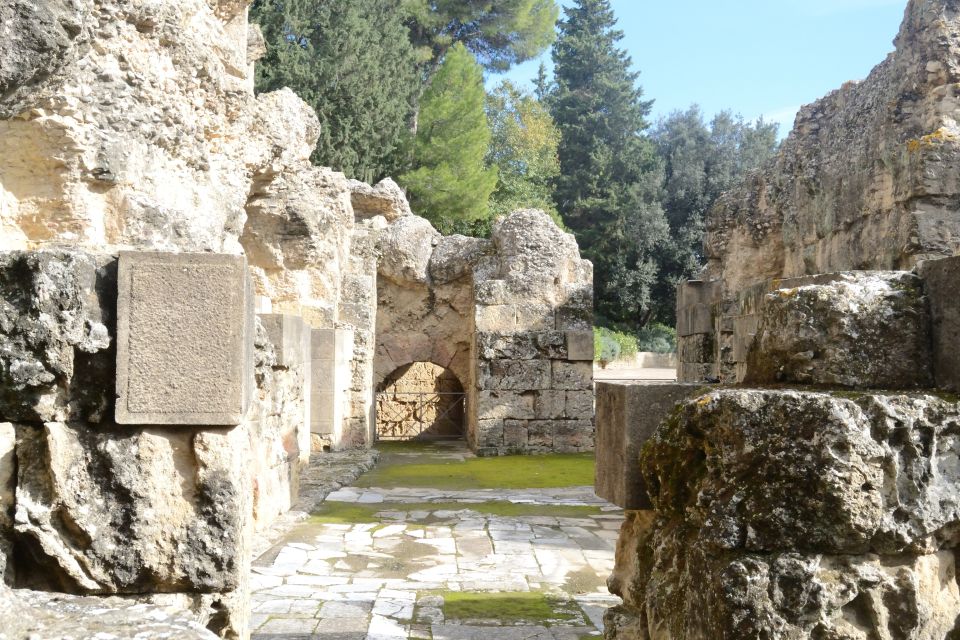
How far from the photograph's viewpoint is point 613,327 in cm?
3084

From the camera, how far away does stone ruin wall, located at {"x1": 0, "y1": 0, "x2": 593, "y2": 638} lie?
8.75ft

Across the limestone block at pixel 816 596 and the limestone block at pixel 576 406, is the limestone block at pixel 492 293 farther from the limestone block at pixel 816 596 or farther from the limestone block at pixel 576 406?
the limestone block at pixel 816 596

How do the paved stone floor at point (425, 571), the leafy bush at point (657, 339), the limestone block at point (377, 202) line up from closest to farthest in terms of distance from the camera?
the paved stone floor at point (425, 571) → the limestone block at point (377, 202) → the leafy bush at point (657, 339)

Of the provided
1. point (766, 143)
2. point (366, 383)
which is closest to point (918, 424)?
point (366, 383)

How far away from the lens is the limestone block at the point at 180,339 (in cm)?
272

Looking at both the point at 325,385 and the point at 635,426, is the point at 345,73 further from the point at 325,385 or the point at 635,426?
the point at 635,426

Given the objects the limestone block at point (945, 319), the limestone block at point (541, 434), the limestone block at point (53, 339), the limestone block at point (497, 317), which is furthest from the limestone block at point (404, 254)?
the limestone block at point (945, 319)

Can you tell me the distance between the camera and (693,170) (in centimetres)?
3359

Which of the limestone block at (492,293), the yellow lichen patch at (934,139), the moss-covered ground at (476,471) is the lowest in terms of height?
the moss-covered ground at (476,471)

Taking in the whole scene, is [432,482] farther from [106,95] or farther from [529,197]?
[529,197]

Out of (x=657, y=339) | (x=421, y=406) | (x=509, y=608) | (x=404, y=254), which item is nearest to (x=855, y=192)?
(x=509, y=608)

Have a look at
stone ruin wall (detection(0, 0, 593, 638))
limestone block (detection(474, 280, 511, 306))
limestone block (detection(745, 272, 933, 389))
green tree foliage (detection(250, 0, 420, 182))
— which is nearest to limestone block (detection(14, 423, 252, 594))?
stone ruin wall (detection(0, 0, 593, 638))

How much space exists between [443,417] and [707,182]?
2047 centimetres

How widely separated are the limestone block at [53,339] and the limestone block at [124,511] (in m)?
0.08
